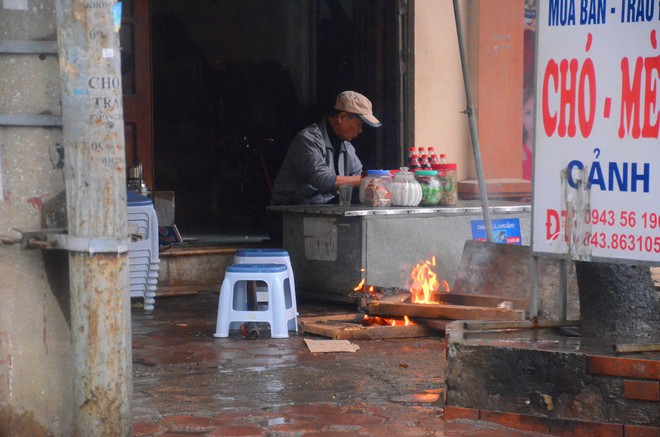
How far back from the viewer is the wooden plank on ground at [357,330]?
7211 millimetres

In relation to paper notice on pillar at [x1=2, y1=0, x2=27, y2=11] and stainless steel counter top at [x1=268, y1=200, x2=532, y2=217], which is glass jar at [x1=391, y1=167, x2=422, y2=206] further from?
paper notice on pillar at [x1=2, y1=0, x2=27, y2=11]

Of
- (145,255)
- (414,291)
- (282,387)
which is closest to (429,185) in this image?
(414,291)

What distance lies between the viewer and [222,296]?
7.28m

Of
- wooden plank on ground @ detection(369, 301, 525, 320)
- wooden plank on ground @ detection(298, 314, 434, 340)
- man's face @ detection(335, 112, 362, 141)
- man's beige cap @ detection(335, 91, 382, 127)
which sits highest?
man's beige cap @ detection(335, 91, 382, 127)

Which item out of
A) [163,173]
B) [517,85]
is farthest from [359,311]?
[163,173]

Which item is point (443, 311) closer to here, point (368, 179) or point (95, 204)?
point (368, 179)

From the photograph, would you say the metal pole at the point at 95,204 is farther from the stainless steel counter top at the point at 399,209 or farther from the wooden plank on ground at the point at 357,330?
the stainless steel counter top at the point at 399,209

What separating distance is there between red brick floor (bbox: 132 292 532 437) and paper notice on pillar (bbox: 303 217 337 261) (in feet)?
4.32

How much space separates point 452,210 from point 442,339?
73.3 inches

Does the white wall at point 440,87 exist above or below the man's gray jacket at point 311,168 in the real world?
above

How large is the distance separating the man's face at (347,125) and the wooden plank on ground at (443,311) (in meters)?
2.07

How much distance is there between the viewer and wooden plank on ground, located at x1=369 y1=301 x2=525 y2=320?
711cm

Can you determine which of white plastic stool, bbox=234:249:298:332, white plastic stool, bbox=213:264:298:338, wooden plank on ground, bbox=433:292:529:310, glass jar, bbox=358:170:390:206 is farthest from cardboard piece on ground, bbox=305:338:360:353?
glass jar, bbox=358:170:390:206

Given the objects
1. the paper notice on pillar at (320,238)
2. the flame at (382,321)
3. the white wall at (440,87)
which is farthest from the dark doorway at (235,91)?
the flame at (382,321)
